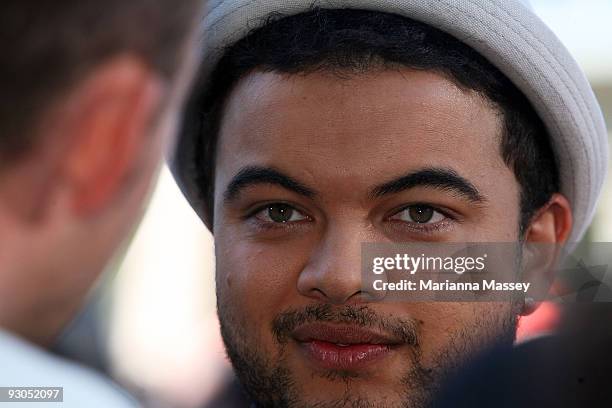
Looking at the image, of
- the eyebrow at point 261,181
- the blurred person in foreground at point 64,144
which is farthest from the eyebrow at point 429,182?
the blurred person in foreground at point 64,144

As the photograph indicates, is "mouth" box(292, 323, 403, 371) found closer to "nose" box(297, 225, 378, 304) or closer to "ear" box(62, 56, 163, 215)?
"nose" box(297, 225, 378, 304)

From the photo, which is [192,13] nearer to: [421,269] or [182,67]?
[182,67]

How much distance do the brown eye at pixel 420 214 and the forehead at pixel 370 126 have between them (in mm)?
90

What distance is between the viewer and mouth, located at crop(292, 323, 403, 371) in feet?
5.98

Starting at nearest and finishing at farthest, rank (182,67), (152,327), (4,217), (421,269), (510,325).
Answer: (4,217) < (182,67) < (421,269) < (510,325) < (152,327)

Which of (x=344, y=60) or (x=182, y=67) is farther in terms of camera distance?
(x=344, y=60)

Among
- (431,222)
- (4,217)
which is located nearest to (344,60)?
(431,222)

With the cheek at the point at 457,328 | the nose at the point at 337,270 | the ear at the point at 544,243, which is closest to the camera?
the nose at the point at 337,270

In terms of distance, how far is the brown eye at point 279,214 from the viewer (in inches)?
76.1

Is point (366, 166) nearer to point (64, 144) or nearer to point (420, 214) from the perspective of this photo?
point (420, 214)

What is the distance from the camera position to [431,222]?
1.91m

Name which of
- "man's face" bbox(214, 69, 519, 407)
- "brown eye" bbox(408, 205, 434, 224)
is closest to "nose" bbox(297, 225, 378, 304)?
"man's face" bbox(214, 69, 519, 407)

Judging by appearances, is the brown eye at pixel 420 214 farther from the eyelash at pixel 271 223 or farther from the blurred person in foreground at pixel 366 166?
the eyelash at pixel 271 223

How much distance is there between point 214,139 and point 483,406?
2.90 ft
